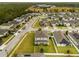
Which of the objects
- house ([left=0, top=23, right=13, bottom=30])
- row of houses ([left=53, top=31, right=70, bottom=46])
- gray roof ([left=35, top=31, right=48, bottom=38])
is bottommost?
row of houses ([left=53, top=31, right=70, bottom=46])

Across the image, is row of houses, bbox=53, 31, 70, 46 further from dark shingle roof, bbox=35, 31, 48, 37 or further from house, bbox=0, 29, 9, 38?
house, bbox=0, 29, 9, 38

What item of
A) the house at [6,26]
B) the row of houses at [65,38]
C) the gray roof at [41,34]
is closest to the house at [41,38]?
the gray roof at [41,34]

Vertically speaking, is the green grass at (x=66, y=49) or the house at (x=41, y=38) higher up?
the house at (x=41, y=38)

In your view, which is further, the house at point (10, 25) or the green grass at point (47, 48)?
the house at point (10, 25)

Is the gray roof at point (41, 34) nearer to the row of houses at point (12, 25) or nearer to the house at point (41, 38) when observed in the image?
the house at point (41, 38)

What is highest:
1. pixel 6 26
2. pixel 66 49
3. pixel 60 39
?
pixel 6 26

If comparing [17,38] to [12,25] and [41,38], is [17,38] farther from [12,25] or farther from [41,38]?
[41,38]

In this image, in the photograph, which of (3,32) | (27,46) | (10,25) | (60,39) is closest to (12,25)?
(10,25)

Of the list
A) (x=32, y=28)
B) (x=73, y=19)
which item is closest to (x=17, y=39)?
(x=32, y=28)

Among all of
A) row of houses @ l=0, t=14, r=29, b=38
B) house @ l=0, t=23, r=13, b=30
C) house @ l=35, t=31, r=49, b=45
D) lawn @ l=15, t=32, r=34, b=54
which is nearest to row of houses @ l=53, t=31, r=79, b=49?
house @ l=35, t=31, r=49, b=45
